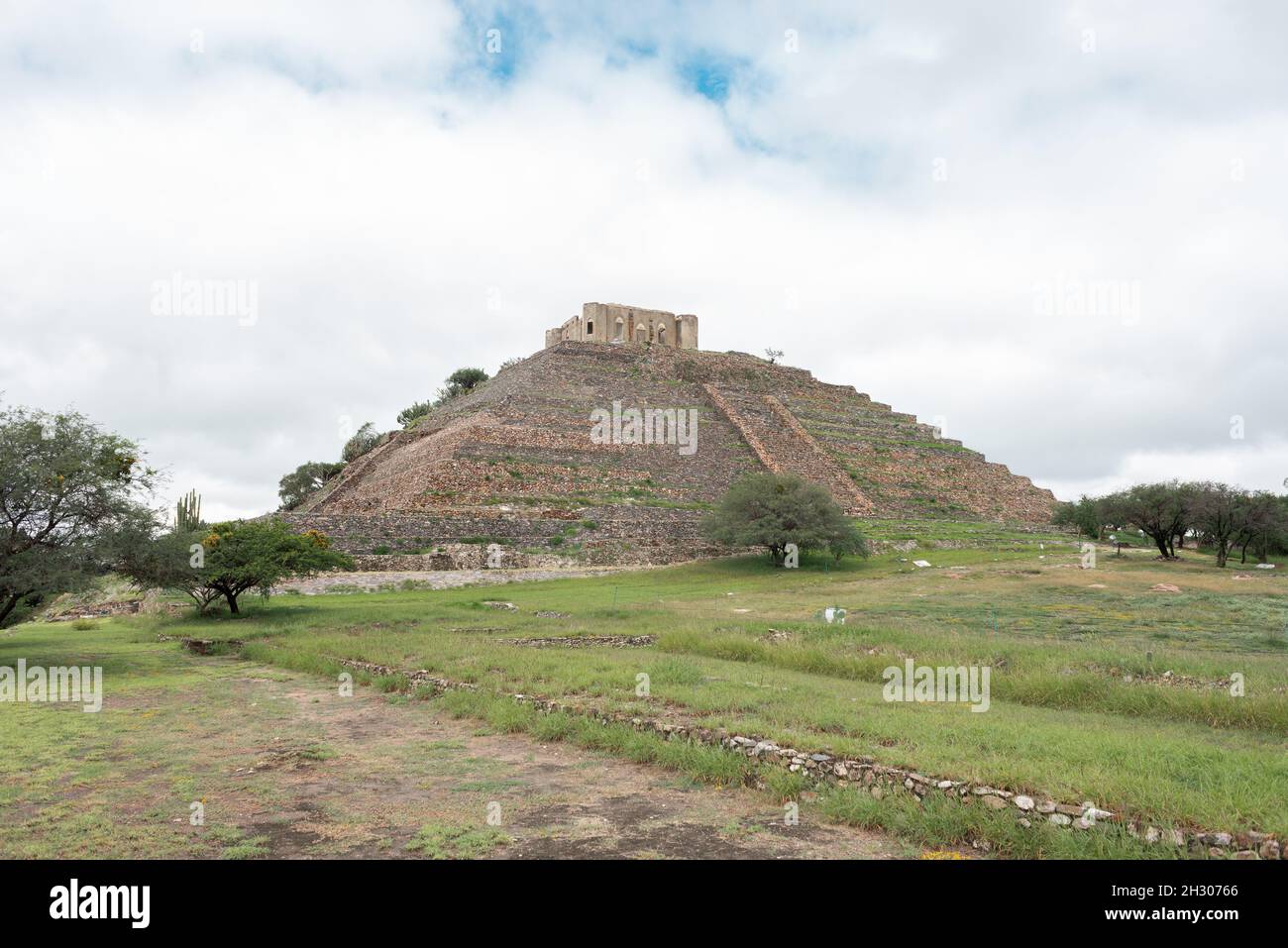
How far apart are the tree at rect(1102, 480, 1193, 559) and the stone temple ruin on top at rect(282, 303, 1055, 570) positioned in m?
12.2

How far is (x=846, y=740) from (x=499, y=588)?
2553cm

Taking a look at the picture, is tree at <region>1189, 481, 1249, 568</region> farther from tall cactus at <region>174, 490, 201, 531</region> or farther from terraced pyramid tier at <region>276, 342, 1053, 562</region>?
tall cactus at <region>174, 490, 201, 531</region>

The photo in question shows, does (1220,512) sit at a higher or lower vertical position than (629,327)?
lower

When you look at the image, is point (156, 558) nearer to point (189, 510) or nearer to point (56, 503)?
point (56, 503)

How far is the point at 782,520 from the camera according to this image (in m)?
38.4

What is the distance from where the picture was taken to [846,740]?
8883 millimetres

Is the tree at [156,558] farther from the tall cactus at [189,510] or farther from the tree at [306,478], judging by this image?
the tree at [306,478]

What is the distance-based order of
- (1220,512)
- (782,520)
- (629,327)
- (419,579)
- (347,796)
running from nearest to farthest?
(347,796)
(419,579)
(782,520)
(1220,512)
(629,327)

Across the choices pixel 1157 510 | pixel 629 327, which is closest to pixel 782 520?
pixel 1157 510

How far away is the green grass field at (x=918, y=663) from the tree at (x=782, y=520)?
5.64 metres

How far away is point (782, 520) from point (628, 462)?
52.7 feet

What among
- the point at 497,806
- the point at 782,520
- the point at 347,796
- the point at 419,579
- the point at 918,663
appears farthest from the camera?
the point at 782,520
